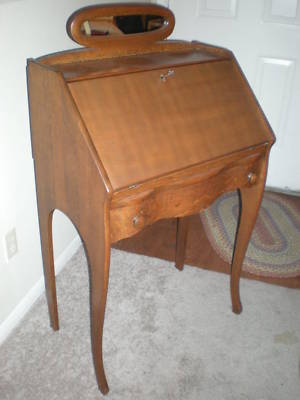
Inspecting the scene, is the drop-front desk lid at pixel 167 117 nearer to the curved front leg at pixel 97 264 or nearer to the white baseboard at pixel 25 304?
the curved front leg at pixel 97 264

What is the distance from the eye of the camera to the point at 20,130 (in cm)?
135

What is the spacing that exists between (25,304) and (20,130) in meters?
0.68

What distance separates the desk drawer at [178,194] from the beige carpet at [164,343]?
0.59 m

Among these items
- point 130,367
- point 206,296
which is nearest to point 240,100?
point 206,296

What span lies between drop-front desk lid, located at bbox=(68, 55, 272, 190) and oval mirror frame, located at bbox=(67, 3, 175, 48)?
0.17 meters

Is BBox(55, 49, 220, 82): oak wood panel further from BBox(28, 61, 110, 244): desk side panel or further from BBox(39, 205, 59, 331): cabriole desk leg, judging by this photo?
BBox(39, 205, 59, 331): cabriole desk leg

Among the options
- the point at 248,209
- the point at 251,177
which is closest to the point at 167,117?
the point at 251,177

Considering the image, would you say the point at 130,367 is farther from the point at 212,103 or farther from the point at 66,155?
the point at 212,103

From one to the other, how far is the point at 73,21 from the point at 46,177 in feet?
1.44

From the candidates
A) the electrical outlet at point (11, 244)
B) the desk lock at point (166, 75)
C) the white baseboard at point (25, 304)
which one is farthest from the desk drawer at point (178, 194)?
the white baseboard at point (25, 304)

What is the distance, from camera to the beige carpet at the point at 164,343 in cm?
135

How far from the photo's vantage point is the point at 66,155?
1062mm

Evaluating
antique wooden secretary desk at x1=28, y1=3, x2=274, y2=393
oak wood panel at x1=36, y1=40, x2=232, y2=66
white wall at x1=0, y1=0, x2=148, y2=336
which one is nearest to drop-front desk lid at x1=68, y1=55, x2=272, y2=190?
antique wooden secretary desk at x1=28, y1=3, x2=274, y2=393

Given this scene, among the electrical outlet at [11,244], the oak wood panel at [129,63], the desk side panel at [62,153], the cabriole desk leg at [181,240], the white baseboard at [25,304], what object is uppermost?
the oak wood panel at [129,63]
